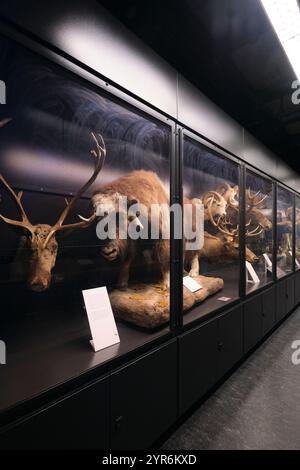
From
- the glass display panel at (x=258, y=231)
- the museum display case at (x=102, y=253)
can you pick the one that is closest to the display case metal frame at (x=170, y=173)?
the museum display case at (x=102, y=253)

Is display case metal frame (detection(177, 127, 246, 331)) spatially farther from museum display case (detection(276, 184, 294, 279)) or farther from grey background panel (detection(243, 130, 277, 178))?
museum display case (detection(276, 184, 294, 279))

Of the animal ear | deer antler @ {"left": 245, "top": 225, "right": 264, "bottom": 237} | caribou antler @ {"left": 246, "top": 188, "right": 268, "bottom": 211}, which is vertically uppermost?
caribou antler @ {"left": 246, "top": 188, "right": 268, "bottom": 211}

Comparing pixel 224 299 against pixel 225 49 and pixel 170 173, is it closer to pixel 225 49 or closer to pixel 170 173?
pixel 170 173

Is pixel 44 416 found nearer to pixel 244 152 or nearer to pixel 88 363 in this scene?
pixel 88 363

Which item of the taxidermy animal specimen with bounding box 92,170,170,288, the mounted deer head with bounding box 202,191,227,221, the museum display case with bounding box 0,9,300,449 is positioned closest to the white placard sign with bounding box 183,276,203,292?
the museum display case with bounding box 0,9,300,449

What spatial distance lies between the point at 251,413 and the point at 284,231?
10.1 feet

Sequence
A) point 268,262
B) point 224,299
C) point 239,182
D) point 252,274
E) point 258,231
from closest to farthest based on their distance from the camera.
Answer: point 224,299 < point 239,182 < point 252,274 < point 258,231 < point 268,262

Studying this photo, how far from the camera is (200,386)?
184 centimetres

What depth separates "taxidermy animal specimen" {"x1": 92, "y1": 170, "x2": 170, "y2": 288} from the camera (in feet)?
5.55

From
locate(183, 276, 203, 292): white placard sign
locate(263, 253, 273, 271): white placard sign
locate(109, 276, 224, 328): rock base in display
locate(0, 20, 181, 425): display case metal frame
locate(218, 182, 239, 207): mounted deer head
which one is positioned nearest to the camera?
locate(0, 20, 181, 425): display case metal frame

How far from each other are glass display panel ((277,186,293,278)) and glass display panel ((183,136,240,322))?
144 cm

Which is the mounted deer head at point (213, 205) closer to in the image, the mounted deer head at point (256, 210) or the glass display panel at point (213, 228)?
the glass display panel at point (213, 228)

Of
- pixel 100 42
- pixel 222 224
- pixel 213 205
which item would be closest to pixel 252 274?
pixel 222 224

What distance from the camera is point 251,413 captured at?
1869 millimetres
